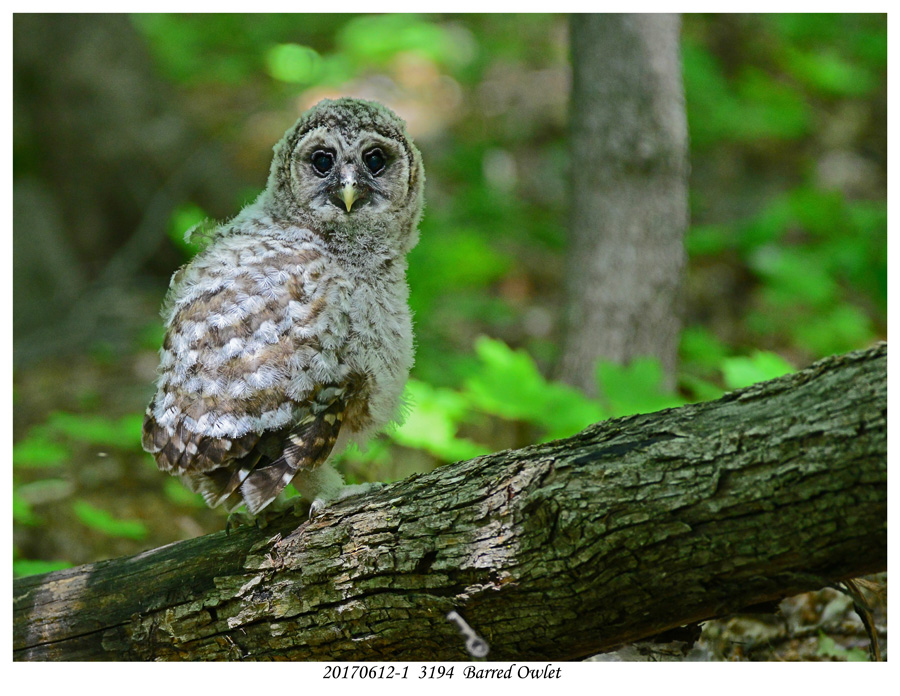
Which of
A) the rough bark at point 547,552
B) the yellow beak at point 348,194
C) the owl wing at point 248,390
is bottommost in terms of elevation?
the rough bark at point 547,552

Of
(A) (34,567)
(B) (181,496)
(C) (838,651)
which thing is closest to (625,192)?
(C) (838,651)

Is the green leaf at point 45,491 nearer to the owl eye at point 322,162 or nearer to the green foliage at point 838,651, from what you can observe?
the owl eye at point 322,162

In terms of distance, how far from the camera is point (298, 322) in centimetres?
219

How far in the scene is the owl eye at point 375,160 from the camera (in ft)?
8.36

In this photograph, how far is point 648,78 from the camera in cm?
391

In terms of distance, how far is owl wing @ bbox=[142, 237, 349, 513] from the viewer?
6.88 ft

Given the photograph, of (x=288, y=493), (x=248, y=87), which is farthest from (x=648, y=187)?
(x=248, y=87)

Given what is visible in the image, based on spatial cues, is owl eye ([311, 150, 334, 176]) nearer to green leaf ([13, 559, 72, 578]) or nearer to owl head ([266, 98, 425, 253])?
owl head ([266, 98, 425, 253])

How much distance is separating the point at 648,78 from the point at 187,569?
3.18 meters

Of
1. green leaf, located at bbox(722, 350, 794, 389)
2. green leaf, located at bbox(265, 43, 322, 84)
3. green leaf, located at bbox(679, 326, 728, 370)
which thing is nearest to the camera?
green leaf, located at bbox(722, 350, 794, 389)

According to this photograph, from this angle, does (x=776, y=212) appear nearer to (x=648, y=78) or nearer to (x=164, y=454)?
(x=648, y=78)

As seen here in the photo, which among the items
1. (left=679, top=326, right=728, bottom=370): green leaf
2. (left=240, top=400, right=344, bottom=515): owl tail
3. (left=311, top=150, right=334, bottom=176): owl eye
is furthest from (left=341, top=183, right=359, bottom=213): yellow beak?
(left=679, top=326, right=728, bottom=370): green leaf

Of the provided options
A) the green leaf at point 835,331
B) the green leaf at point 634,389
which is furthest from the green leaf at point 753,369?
the green leaf at point 835,331
